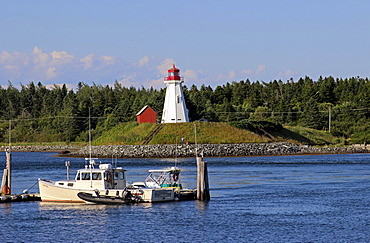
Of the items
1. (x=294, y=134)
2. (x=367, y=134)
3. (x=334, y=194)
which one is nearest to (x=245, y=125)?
(x=294, y=134)

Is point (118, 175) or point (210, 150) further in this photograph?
point (210, 150)

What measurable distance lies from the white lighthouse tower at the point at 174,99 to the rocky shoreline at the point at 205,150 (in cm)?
934

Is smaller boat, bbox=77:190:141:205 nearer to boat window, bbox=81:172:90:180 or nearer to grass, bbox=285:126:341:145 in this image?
boat window, bbox=81:172:90:180

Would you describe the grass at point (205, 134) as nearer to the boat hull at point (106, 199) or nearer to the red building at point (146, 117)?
the red building at point (146, 117)

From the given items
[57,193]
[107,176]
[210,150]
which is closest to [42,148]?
[210,150]

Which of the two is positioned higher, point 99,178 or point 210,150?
point 210,150

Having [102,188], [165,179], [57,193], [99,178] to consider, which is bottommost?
[57,193]

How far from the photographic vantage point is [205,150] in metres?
106

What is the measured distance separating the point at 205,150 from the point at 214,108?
1942 inches

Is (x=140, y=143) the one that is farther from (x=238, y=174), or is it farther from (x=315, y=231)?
(x=315, y=231)

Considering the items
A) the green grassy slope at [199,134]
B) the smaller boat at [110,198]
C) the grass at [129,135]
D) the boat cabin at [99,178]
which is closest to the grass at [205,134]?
the green grassy slope at [199,134]

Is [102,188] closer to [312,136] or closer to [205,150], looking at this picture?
[205,150]

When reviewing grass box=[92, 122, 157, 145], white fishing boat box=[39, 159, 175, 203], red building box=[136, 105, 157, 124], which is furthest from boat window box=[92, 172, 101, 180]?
red building box=[136, 105, 157, 124]

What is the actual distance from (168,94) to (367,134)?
1790 inches
